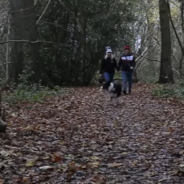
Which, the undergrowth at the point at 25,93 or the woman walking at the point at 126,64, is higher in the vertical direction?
the woman walking at the point at 126,64

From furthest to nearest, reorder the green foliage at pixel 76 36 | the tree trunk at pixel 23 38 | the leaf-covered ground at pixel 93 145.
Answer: the green foliage at pixel 76 36 < the tree trunk at pixel 23 38 < the leaf-covered ground at pixel 93 145

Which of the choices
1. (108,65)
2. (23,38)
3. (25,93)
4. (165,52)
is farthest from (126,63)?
(165,52)

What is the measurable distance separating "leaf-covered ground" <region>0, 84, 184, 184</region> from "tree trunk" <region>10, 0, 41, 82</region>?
504 centimetres

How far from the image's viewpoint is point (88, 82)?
25.9 m

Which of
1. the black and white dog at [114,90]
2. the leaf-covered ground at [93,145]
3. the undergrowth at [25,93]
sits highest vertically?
the black and white dog at [114,90]

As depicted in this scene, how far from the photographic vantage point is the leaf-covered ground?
6.22m

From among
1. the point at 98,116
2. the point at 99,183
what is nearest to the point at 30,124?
the point at 98,116

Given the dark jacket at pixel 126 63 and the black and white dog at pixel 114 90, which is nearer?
the black and white dog at pixel 114 90

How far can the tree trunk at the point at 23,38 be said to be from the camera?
746 inches

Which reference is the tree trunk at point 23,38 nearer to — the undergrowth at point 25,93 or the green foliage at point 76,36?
the undergrowth at point 25,93

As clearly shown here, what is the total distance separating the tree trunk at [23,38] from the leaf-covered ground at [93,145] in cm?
504

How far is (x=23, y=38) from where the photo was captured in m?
19.1

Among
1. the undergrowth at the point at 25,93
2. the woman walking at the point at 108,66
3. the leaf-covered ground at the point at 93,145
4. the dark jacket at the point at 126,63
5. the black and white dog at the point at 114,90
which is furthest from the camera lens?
the dark jacket at the point at 126,63

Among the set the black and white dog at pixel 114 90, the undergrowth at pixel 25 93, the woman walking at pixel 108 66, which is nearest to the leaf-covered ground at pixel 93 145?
the black and white dog at pixel 114 90
